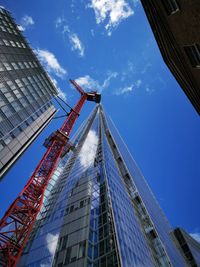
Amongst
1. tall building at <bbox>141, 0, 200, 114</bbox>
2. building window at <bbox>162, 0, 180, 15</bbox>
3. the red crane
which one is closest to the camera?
tall building at <bbox>141, 0, 200, 114</bbox>

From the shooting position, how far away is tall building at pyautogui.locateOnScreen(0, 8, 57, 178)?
85.6ft

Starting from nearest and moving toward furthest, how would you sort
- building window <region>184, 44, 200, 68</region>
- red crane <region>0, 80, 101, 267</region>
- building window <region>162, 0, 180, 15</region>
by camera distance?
building window <region>162, 0, 180, 15</region> < building window <region>184, 44, 200, 68</region> < red crane <region>0, 80, 101, 267</region>

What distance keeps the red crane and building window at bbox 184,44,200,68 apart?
1003 inches

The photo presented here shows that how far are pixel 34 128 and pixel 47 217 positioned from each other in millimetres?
14070

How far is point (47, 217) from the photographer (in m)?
34.5

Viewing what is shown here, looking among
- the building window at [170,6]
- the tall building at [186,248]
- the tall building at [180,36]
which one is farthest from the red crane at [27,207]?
the tall building at [186,248]

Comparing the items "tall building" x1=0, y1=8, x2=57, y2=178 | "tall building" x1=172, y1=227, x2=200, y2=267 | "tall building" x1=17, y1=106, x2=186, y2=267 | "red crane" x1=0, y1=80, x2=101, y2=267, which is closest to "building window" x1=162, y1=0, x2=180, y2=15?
"tall building" x1=17, y1=106, x2=186, y2=267

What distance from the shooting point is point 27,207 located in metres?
30.5

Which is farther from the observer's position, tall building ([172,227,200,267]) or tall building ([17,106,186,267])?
tall building ([172,227,200,267])

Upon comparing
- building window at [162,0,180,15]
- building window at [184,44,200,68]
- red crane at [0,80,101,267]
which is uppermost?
red crane at [0,80,101,267]

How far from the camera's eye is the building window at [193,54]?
14256 mm

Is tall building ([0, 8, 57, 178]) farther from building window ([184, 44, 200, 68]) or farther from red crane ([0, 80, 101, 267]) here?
building window ([184, 44, 200, 68])

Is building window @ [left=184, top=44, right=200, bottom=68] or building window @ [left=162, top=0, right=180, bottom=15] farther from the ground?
building window @ [left=162, top=0, right=180, bottom=15]

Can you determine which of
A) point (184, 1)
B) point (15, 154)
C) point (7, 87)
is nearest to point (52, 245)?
point (15, 154)
